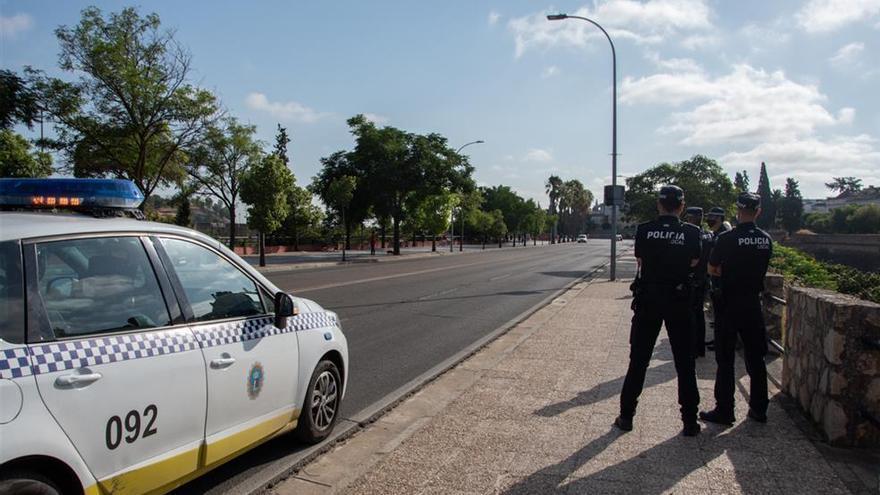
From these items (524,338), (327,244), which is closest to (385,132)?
(327,244)

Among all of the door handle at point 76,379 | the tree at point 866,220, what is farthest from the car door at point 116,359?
the tree at point 866,220

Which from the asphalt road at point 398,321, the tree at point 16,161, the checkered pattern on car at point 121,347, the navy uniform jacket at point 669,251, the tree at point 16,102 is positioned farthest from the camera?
the tree at point 16,161

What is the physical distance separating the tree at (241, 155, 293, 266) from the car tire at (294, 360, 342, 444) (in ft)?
82.9

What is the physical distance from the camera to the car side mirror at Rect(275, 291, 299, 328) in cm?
398

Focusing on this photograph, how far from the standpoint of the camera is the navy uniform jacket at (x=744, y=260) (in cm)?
501

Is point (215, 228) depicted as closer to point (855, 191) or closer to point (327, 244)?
point (327, 244)

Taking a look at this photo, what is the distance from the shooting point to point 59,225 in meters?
2.83

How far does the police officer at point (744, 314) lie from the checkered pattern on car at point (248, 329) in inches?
132

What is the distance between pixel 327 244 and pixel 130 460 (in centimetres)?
5160

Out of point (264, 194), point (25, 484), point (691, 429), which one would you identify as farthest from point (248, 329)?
point (264, 194)

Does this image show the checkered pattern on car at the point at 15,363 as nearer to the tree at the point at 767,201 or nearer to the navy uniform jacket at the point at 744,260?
the navy uniform jacket at the point at 744,260

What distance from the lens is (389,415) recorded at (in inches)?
216

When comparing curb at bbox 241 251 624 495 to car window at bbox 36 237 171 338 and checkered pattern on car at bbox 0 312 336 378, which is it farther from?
car window at bbox 36 237 171 338

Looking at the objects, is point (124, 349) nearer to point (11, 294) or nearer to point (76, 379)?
point (76, 379)
